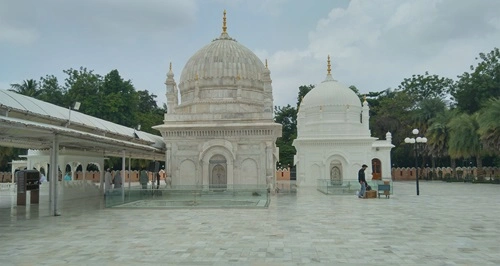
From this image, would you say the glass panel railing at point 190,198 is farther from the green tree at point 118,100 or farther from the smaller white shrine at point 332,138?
the green tree at point 118,100

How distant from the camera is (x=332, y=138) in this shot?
124 feet

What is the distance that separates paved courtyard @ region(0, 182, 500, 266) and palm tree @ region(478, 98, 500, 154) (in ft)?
66.5

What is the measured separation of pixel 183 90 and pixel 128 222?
19456mm

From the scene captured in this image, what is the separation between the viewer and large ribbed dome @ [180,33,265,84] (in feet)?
100

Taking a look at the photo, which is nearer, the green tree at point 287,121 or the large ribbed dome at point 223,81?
the large ribbed dome at point 223,81

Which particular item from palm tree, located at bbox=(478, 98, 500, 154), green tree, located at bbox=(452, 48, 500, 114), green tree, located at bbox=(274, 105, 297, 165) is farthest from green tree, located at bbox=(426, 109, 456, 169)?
green tree, located at bbox=(274, 105, 297, 165)

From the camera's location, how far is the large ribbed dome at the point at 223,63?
100 feet

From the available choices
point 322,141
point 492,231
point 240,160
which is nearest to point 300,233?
point 492,231

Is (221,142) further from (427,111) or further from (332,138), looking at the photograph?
(427,111)

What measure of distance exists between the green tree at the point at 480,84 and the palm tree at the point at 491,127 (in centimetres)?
936

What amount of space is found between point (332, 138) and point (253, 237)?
92.1ft

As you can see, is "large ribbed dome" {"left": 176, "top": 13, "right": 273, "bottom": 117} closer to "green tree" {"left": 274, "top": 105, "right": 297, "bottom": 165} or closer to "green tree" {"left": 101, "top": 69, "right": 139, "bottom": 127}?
"green tree" {"left": 101, "top": 69, "right": 139, "bottom": 127}

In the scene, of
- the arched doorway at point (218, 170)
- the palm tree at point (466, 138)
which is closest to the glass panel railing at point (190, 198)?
the arched doorway at point (218, 170)

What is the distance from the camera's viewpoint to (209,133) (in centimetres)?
2677
